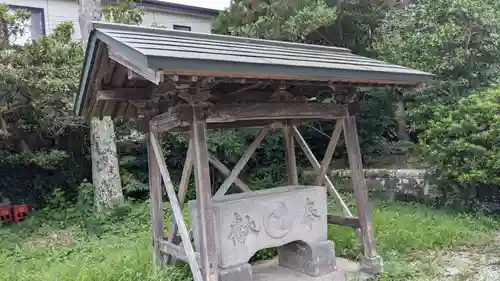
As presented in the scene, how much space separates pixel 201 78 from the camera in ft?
12.2

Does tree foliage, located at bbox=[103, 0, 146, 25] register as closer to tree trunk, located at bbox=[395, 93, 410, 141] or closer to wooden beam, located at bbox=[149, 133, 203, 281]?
wooden beam, located at bbox=[149, 133, 203, 281]

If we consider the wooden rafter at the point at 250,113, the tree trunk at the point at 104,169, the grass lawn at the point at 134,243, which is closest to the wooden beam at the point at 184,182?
the wooden rafter at the point at 250,113

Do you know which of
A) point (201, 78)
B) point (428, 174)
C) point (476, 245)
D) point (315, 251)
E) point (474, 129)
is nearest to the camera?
point (201, 78)

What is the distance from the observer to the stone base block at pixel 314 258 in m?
5.07

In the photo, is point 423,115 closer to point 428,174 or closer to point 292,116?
point 428,174

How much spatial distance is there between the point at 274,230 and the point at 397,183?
5468 millimetres

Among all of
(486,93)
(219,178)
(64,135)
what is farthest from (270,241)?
(64,135)

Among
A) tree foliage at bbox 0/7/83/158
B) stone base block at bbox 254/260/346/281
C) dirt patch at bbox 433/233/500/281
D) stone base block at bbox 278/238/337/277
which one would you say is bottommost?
dirt patch at bbox 433/233/500/281

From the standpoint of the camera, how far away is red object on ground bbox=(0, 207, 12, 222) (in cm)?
937

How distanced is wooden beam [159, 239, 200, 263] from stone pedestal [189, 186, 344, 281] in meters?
0.26

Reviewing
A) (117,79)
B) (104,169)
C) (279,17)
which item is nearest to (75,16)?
(104,169)

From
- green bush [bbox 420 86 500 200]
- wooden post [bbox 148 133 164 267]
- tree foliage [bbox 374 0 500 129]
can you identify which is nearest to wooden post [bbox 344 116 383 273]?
wooden post [bbox 148 133 164 267]

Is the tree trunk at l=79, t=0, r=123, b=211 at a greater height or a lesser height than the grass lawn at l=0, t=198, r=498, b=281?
greater

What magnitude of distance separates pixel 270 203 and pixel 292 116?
3.49 ft
